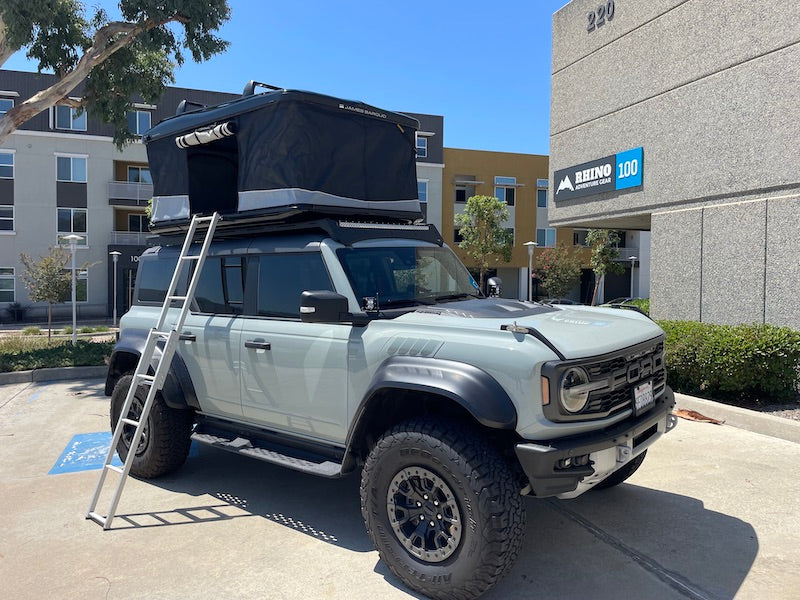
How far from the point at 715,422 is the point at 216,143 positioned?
5.82 m

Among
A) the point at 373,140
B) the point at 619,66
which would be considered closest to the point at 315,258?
the point at 373,140

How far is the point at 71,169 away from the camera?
33.3 metres

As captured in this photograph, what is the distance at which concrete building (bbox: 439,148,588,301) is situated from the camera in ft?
136

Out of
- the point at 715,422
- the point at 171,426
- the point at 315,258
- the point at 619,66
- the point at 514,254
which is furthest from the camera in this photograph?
the point at 514,254

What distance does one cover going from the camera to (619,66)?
11.5 m

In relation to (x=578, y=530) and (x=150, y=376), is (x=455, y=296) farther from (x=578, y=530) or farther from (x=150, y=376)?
(x=150, y=376)

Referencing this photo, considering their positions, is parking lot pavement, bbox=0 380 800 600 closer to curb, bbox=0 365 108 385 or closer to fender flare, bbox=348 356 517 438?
fender flare, bbox=348 356 517 438

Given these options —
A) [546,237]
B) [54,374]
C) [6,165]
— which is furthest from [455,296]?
[546,237]

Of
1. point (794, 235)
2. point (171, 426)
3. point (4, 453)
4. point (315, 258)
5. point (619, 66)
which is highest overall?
point (619, 66)

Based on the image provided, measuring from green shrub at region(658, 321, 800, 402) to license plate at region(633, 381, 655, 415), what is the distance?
12.4 ft

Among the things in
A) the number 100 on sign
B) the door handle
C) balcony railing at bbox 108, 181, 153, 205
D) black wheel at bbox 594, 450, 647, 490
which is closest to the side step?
the door handle

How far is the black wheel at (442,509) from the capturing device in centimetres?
303

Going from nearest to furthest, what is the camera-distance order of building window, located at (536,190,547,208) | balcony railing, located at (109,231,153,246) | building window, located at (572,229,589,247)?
balcony railing, located at (109,231,153,246) → building window, located at (536,190,547,208) → building window, located at (572,229,589,247)

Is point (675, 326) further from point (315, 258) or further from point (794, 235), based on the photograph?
point (315, 258)
